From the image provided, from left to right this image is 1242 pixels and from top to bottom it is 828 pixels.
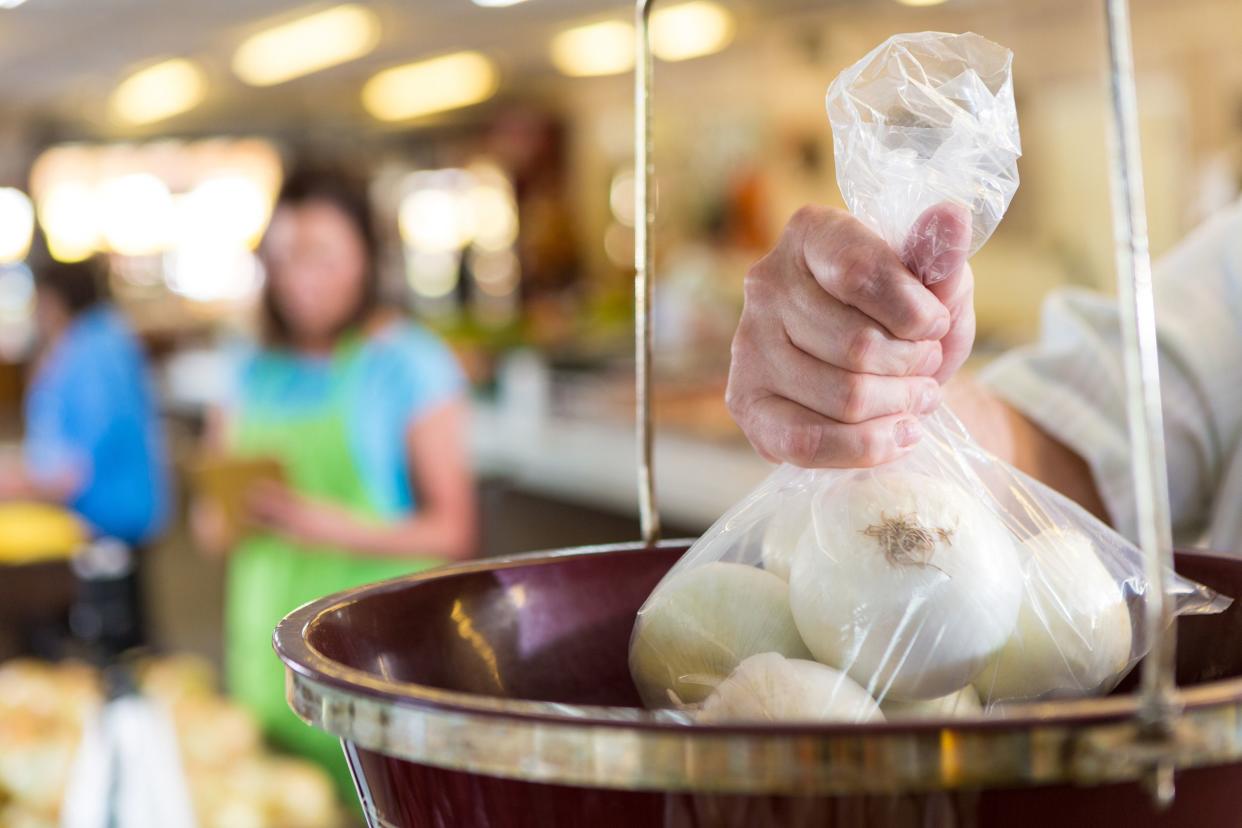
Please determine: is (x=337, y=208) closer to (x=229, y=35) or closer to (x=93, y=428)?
(x=93, y=428)

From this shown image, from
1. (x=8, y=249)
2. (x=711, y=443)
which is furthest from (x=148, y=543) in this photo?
(x=8, y=249)

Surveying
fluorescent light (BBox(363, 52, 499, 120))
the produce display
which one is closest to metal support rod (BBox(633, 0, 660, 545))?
the produce display

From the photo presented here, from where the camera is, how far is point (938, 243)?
45 cm

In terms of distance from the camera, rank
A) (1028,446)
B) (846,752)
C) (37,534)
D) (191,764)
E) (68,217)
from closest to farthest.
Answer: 1. (846,752)
2. (1028,446)
3. (191,764)
4. (37,534)
5. (68,217)

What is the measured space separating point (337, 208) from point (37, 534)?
146 cm

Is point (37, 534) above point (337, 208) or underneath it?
underneath

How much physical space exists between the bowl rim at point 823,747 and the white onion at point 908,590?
0.10 m

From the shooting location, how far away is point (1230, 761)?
33cm

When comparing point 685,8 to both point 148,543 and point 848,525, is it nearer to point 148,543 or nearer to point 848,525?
point 148,543

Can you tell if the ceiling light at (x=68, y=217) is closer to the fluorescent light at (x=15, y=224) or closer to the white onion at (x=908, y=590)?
the fluorescent light at (x=15, y=224)

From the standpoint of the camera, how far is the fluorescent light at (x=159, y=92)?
319 inches

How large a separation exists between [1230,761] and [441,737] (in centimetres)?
20

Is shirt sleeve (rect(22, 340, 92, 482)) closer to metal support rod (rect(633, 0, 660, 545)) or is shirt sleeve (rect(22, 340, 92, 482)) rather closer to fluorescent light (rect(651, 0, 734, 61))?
metal support rod (rect(633, 0, 660, 545))

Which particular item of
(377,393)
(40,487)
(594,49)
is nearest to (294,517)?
(377,393)
